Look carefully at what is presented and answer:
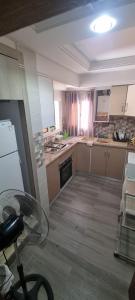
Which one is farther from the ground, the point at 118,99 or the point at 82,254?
the point at 118,99

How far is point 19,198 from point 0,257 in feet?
3.37

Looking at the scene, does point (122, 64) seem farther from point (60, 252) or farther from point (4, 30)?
point (60, 252)

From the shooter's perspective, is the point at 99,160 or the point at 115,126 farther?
the point at 115,126

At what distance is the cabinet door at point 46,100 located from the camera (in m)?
1.98

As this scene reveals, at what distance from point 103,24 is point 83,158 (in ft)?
8.57

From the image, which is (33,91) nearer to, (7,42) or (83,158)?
(7,42)

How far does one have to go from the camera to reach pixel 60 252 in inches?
70.1

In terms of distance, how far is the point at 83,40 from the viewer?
162 cm

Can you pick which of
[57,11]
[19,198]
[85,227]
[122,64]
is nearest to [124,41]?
[122,64]

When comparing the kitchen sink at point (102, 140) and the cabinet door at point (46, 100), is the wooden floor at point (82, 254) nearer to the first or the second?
the kitchen sink at point (102, 140)

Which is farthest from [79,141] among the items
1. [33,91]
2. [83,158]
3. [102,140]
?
[33,91]

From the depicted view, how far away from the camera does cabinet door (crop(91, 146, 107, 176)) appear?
3.18 m

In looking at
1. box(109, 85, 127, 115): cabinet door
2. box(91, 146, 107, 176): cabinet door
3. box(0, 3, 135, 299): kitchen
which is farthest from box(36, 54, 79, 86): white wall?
box(91, 146, 107, 176): cabinet door

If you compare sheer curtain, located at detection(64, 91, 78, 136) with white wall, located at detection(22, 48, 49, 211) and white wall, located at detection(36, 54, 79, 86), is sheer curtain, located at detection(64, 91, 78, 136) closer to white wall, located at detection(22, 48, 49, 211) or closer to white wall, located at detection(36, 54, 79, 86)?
white wall, located at detection(36, 54, 79, 86)
